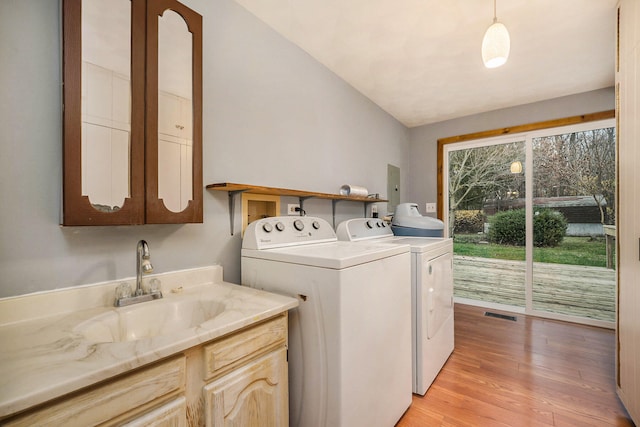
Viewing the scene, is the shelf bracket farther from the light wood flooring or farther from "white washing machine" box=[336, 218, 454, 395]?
the light wood flooring

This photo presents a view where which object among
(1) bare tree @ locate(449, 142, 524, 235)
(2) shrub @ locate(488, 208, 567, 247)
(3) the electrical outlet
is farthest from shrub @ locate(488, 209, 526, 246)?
(3) the electrical outlet

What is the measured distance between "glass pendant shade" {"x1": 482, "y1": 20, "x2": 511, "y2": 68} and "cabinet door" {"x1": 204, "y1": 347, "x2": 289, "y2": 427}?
5.83ft

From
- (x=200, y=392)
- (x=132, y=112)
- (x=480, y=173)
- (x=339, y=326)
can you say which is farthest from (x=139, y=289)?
(x=480, y=173)

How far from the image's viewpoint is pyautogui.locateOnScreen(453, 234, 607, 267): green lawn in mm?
2947

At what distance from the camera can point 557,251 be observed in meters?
3.13

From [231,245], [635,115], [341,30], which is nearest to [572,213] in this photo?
[635,115]

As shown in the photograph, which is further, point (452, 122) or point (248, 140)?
point (452, 122)

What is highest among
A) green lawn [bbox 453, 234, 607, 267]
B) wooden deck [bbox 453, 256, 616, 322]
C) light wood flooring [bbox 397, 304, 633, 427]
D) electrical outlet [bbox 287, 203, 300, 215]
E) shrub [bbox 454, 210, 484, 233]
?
electrical outlet [bbox 287, 203, 300, 215]

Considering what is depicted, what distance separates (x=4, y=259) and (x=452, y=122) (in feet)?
13.4

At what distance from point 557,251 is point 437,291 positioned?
2124 mm

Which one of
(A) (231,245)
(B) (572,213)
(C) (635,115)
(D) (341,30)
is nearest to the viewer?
(C) (635,115)

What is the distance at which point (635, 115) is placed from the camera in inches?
54.6

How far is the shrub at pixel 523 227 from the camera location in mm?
A: 3121

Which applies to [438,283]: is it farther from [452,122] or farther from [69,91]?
[452,122]
